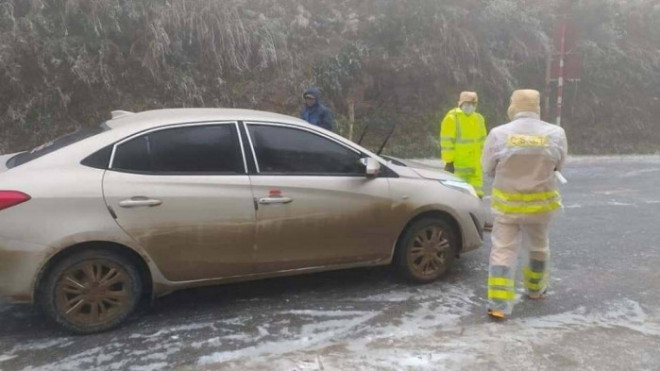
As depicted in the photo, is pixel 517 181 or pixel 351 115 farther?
pixel 351 115

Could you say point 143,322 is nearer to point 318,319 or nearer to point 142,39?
point 318,319

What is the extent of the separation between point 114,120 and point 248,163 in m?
1.12

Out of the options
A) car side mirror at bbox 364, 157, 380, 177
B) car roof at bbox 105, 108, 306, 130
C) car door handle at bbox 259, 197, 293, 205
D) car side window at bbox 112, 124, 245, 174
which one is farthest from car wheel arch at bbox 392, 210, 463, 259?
car side window at bbox 112, 124, 245, 174

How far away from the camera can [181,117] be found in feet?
14.3

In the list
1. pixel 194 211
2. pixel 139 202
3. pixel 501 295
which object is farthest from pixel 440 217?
pixel 139 202

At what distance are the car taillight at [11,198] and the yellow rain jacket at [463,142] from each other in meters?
4.39

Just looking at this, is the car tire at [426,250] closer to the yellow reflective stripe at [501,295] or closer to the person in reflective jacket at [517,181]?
the person in reflective jacket at [517,181]

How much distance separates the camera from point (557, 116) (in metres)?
14.8

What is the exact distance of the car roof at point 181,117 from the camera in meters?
4.25

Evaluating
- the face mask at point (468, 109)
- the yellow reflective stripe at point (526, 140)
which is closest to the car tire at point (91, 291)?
the yellow reflective stripe at point (526, 140)

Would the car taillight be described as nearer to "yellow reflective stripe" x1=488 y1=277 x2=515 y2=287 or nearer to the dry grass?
"yellow reflective stripe" x1=488 y1=277 x2=515 y2=287

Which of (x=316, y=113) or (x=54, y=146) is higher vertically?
(x=316, y=113)

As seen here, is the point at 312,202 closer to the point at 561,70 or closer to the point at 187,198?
the point at 187,198

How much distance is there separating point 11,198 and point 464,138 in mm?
4604
